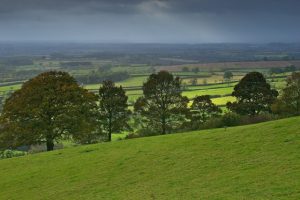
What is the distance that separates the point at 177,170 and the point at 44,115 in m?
28.6

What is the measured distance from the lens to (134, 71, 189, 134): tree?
6003 centimetres

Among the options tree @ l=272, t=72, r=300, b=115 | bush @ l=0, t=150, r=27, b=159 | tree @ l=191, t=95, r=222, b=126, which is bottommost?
bush @ l=0, t=150, r=27, b=159

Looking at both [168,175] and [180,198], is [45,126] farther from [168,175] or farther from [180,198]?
[180,198]

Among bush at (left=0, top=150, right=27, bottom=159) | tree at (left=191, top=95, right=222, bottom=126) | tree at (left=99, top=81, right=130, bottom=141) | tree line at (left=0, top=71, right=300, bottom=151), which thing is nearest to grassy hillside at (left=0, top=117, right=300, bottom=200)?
tree line at (left=0, top=71, right=300, bottom=151)

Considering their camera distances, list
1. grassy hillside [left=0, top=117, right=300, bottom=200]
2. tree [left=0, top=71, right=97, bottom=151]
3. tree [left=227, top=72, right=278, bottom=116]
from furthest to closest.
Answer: tree [left=227, top=72, right=278, bottom=116] → tree [left=0, top=71, right=97, bottom=151] → grassy hillside [left=0, top=117, right=300, bottom=200]

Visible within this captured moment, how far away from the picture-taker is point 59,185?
27344 mm

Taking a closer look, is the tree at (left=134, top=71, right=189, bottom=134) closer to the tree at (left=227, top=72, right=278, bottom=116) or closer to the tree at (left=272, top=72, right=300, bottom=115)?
the tree at (left=227, top=72, right=278, bottom=116)

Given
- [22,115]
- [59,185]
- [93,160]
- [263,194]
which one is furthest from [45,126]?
[263,194]

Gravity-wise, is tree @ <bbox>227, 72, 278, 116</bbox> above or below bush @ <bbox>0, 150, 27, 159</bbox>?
above

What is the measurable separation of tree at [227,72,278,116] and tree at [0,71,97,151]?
919 inches

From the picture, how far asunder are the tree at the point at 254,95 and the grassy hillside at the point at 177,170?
28041mm

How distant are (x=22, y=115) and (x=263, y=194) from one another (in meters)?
37.9

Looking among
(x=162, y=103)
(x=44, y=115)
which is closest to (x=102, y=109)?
(x=162, y=103)

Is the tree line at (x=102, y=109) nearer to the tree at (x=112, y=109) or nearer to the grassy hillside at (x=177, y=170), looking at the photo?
the tree at (x=112, y=109)
